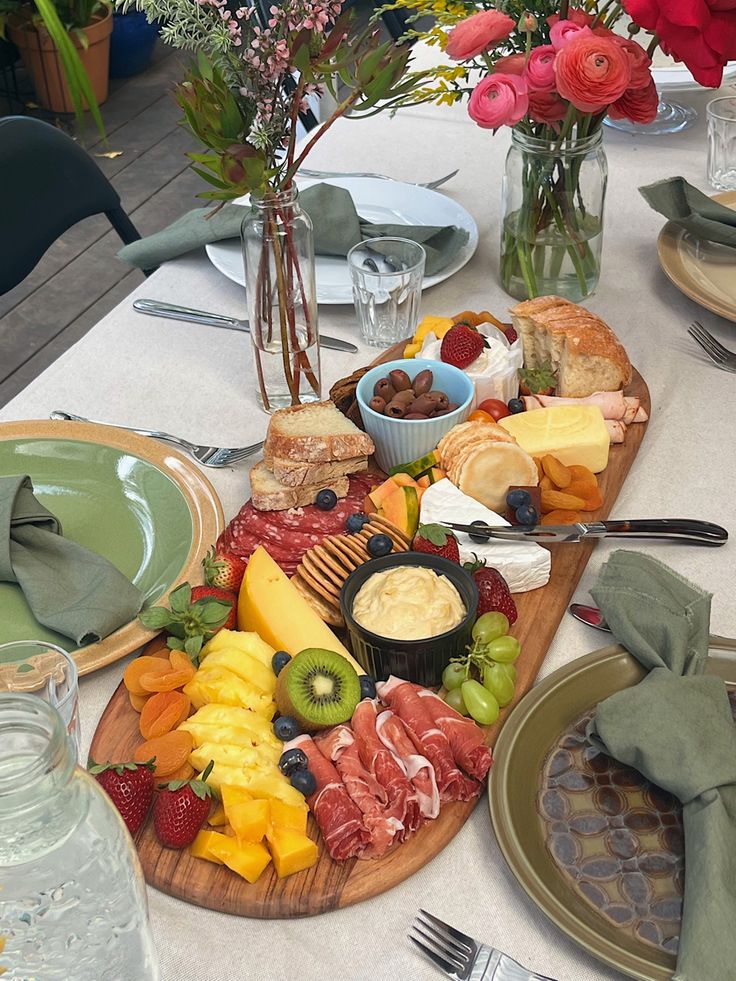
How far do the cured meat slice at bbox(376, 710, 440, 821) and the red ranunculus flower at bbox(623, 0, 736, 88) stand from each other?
0.94m

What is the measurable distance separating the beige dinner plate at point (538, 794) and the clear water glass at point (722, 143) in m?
1.28

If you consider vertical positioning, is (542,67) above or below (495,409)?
above

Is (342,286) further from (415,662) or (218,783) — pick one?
(218,783)

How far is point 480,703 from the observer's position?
108cm

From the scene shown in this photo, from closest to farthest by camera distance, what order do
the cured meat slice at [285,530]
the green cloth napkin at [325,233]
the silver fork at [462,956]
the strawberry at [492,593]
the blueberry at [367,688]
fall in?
the silver fork at [462,956]
the blueberry at [367,688]
the strawberry at [492,593]
the cured meat slice at [285,530]
the green cloth napkin at [325,233]

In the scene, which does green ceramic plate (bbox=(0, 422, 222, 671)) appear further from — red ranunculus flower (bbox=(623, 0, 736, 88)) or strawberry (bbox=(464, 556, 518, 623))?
red ranunculus flower (bbox=(623, 0, 736, 88))

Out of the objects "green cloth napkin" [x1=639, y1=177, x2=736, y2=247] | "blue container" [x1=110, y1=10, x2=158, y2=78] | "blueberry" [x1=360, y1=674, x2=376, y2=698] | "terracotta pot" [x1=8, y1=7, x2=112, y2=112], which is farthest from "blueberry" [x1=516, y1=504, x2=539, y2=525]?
"blue container" [x1=110, y1=10, x2=158, y2=78]

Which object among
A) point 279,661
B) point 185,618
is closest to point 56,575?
point 185,618

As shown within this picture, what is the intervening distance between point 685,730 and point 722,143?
4.74 ft

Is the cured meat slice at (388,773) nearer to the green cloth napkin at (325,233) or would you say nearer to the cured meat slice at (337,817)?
the cured meat slice at (337,817)

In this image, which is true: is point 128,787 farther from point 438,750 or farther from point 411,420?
point 411,420

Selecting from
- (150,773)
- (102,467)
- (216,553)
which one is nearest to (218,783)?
(150,773)

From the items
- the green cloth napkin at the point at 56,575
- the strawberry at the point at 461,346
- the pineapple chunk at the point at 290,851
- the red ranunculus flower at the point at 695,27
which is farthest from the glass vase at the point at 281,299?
the pineapple chunk at the point at 290,851

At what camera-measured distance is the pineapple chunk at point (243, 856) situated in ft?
3.04
